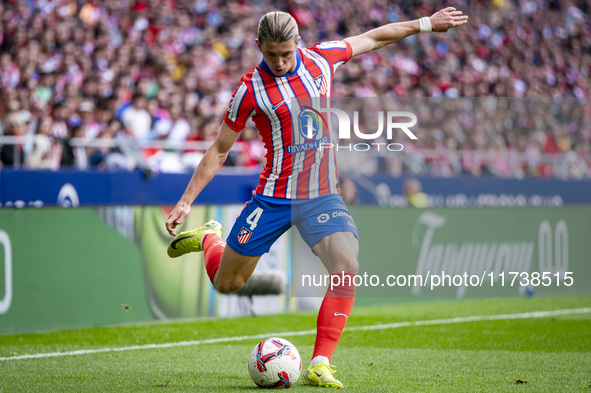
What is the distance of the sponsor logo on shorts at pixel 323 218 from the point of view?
5.27 metres

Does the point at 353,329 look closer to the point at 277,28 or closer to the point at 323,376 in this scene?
the point at 323,376

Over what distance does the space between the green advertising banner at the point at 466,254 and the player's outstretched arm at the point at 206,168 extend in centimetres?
531

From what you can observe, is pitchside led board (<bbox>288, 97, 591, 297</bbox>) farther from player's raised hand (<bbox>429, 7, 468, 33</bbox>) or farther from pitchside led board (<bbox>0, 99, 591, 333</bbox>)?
player's raised hand (<bbox>429, 7, 468, 33</bbox>)

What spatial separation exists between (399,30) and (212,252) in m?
2.00

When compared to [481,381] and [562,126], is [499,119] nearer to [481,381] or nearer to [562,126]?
[562,126]

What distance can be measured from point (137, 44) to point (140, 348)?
32.1 feet

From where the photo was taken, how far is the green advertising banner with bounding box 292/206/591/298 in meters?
11.5

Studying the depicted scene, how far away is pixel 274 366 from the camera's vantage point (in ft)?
17.4

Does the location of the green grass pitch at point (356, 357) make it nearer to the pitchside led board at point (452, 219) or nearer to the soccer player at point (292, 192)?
the soccer player at point (292, 192)

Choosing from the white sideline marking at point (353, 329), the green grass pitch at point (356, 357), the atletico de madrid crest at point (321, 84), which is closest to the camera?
the atletico de madrid crest at point (321, 84)

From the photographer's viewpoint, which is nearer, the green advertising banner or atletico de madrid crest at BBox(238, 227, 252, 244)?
atletico de madrid crest at BBox(238, 227, 252, 244)

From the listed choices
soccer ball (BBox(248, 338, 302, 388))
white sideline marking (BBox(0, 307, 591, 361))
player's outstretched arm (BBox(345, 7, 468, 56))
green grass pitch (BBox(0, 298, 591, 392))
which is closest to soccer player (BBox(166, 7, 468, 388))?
soccer ball (BBox(248, 338, 302, 388))

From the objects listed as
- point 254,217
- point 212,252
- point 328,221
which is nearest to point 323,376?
point 328,221

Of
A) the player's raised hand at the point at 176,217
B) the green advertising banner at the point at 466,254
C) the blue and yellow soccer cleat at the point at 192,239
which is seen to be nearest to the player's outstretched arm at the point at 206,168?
the player's raised hand at the point at 176,217
